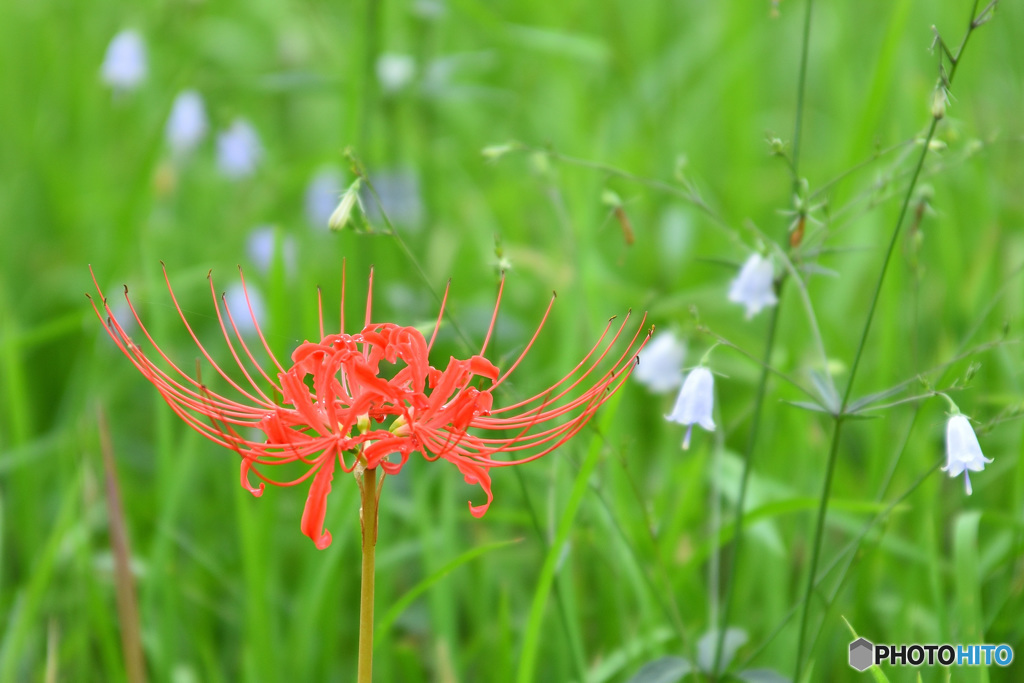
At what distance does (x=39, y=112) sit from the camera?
3145mm

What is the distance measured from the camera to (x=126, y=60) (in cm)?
285

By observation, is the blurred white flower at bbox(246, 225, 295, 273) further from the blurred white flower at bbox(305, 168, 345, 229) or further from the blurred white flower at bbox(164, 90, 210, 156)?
the blurred white flower at bbox(164, 90, 210, 156)

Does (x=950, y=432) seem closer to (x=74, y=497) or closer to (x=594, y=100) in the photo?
(x=74, y=497)

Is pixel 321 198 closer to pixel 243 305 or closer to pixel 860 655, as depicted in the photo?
pixel 243 305

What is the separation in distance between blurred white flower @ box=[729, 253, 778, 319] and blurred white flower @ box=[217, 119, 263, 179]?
1706mm

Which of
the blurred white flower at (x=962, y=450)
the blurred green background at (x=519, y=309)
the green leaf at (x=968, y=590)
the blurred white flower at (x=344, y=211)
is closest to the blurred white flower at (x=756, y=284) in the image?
the blurred green background at (x=519, y=309)

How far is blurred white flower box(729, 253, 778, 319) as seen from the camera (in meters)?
1.37

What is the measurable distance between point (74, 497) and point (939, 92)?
1410mm

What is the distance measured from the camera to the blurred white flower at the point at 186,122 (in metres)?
2.87

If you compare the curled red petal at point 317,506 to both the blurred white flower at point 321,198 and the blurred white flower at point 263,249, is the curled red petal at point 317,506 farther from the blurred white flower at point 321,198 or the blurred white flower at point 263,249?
the blurred white flower at point 321,198

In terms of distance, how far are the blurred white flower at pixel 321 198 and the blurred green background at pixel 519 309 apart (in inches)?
1.2

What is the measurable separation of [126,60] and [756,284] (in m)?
2.26

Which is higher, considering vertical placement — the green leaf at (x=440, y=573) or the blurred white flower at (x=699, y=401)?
the blurred white flower at (x=699, y=401)

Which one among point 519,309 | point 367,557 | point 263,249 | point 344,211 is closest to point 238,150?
point 263,249
